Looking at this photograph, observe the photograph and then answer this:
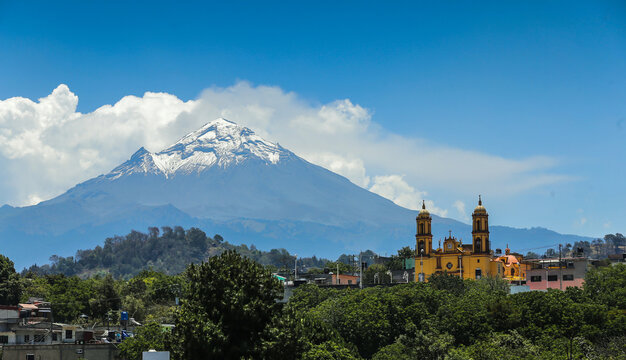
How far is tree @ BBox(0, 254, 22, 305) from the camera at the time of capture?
87312mm

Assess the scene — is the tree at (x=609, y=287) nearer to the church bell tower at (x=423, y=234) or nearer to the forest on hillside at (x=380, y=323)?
the forest on hillside at (x=380, y=323)

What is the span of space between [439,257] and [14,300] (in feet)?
200

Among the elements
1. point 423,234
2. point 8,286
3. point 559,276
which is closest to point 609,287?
point 559,276

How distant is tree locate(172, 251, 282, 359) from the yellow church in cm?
8257

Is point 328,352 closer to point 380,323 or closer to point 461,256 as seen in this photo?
point 380,323

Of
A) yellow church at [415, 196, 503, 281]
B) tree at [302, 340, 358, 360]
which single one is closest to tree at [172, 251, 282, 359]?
tree at [302, 340, 358, 360]

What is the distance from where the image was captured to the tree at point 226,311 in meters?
35.0

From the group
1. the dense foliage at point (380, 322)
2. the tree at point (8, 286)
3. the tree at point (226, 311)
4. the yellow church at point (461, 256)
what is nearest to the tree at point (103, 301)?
the tree at point (8, 286)

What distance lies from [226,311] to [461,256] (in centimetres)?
8880

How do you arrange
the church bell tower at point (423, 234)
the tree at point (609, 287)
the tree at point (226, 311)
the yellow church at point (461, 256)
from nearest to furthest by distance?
the tree at point (226, 311)
the tree at point (609, 287)
the yellow church at point (461, 256)
the church bell tower at point (423, 234)

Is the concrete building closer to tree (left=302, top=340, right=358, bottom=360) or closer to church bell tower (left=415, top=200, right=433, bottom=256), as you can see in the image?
tree (left=302, top=340, right=358, bottom=360)

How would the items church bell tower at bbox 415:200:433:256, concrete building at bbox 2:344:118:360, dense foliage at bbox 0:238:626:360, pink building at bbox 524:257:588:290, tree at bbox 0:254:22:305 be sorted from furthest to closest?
church bell tower at bbox 415:200:433:256 → pink building at bbox 524:257:588:290 → tree at bbox 0:254:22:305 → concrete building at bbox 2:344:118:360 → dense foliage at bbox 0:238:626:360

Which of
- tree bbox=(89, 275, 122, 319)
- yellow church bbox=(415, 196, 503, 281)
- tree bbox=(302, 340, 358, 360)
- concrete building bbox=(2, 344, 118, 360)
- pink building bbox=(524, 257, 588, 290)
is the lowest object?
concrete building bbox=(2, 344, 118, 360)

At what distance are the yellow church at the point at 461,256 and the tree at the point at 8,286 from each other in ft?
178
